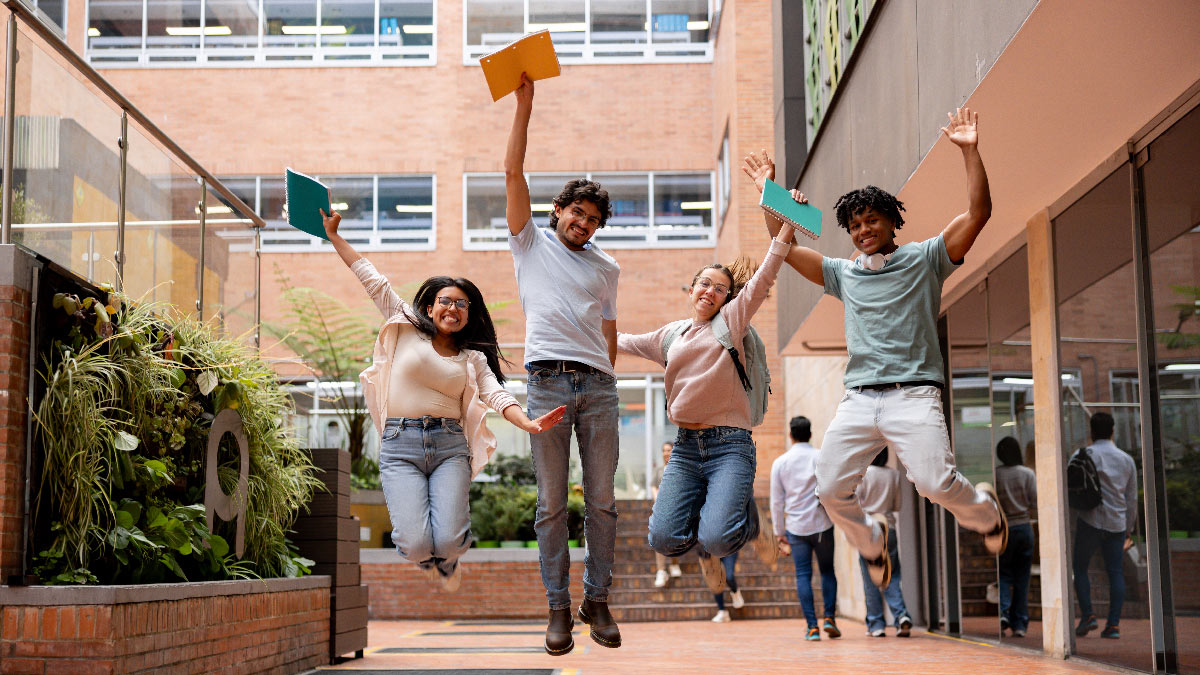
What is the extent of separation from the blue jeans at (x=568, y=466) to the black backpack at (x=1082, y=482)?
13.4ft

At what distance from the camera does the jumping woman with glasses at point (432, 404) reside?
5941 mm

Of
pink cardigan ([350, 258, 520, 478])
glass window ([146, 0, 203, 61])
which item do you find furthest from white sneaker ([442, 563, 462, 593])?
glass window ([146, 0, 203, 61])

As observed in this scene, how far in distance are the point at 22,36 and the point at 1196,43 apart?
5.65m

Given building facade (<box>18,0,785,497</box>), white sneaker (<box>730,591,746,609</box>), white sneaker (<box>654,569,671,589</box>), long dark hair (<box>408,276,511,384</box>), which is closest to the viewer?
long dark hair (<box>408,276,511,384</box>)

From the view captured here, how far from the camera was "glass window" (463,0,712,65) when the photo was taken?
25828mm

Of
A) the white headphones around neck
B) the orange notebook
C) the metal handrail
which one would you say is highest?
the metal handrail

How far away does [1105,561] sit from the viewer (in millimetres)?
8180

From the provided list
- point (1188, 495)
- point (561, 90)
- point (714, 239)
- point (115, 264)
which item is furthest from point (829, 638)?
point (561, 90)

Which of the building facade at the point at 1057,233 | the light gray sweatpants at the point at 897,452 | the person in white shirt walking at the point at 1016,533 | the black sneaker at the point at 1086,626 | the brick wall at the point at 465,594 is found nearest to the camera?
the light gray sweatpants at the point at 897,452

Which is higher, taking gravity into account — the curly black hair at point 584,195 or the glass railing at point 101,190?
the glass railing at point 101,190

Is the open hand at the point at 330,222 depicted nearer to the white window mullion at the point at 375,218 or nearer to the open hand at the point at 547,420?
the open hand at the point at 547,420

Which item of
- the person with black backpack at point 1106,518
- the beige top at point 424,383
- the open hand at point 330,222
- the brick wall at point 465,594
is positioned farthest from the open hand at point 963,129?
the brick wall at point 465,594

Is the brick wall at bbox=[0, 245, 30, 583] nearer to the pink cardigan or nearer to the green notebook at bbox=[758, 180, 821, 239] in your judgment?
the pink cardigan

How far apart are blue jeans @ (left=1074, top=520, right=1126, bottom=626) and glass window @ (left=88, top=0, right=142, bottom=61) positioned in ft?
73.1
